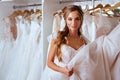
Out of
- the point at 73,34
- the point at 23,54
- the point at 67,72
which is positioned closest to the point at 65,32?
the point at 73,34

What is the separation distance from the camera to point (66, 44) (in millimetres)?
1178

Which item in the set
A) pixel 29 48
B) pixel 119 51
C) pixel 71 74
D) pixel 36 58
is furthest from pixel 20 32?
pixel 119 51

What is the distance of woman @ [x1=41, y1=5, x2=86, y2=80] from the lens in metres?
1.16

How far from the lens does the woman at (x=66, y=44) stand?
3.80 ft

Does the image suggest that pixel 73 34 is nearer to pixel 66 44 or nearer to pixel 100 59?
pixel 66 44

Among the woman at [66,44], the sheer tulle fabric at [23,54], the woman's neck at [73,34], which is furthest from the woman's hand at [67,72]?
the sheer tulle fabric at [23,54]

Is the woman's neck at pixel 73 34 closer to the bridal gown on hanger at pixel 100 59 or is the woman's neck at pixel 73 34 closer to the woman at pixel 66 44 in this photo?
the woman at pixel 66 44

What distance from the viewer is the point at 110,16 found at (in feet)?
3.91

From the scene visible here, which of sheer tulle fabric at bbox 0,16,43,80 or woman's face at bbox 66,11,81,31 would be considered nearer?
woman's face at bbox 66,11,81,31

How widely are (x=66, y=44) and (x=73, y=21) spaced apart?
4.4 inches

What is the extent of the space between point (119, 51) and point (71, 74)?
23cm

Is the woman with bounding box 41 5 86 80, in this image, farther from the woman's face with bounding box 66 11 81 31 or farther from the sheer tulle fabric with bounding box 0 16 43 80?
the sheer tulle fabric with bounding box 0 16 43 80

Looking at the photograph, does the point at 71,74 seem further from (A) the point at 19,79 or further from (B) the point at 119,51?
(A) the point at 19,79

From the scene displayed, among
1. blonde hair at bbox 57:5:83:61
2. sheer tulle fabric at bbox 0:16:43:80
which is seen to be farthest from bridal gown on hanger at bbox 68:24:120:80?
sheer tulle fabric at bbox 0:16:43:80
